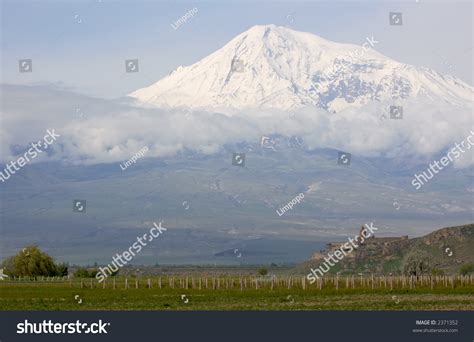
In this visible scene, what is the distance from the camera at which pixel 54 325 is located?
39750 mm

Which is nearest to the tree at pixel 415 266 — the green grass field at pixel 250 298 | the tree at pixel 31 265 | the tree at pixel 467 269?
the tree at pixel 467 269

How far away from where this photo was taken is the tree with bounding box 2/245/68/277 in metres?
115

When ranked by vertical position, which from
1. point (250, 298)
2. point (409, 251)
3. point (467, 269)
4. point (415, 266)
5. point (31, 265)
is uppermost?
point (31, 265)

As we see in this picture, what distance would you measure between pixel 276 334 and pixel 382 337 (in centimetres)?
386

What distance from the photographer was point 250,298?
217 feet

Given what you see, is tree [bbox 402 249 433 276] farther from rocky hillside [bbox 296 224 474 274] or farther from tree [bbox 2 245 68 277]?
tree [bbox 2 245 68 277]

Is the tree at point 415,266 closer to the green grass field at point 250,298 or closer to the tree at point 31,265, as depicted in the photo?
the green grass field at point 250,298

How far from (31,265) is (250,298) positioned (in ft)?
176

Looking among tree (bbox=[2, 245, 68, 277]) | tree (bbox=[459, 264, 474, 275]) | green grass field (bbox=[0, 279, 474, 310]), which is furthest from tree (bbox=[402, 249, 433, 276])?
tree (bbox=[2, 245, 68, 277])

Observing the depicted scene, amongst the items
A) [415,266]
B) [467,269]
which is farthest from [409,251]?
[415,266]

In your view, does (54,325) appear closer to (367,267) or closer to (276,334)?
(276,334)

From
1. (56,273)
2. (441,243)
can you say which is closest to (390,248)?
(441,243)

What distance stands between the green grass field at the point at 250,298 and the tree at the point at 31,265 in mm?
31787

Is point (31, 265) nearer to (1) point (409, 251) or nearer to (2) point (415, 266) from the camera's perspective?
(2) point (415, 266)
